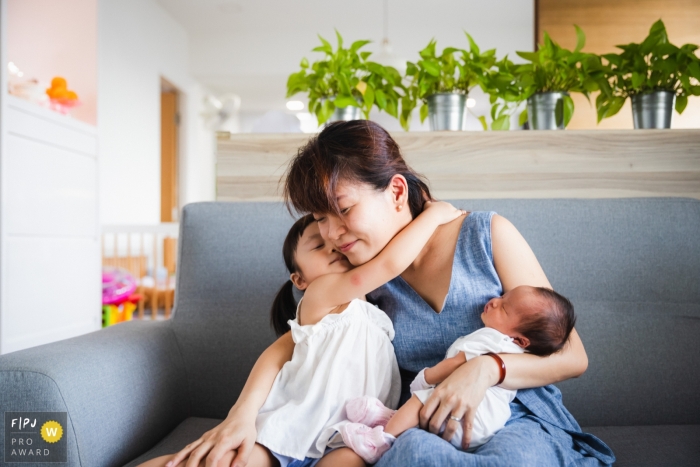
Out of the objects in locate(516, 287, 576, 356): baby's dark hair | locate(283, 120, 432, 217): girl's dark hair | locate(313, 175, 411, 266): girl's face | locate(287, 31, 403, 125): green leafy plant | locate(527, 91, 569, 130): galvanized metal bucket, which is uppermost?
locate(287, 31, 403, 125): green leafy plant

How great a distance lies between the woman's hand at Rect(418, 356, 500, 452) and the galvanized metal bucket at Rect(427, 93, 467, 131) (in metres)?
1.02

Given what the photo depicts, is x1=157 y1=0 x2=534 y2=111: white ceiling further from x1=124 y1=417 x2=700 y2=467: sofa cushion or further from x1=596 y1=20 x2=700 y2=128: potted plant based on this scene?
x1=124 y1=417 x2=700 y2=467: sofa cushion

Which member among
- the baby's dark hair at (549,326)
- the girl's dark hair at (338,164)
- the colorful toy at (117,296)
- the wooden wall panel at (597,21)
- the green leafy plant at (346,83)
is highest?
the wooden wall panel at (597,21)

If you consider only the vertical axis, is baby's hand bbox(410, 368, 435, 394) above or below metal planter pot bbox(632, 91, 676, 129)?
below

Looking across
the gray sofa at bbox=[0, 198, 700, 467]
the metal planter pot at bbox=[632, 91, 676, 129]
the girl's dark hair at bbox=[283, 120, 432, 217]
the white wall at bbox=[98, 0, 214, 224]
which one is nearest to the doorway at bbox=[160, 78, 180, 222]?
the white wall at bbox=[98, 0, 214, 224]

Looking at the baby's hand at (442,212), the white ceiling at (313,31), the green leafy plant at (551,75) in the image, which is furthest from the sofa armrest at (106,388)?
the white ceiling at (313,31)

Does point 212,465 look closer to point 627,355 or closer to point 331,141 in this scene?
point 331,141

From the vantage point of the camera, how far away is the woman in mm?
947

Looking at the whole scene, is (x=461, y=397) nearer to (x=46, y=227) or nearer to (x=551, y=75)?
(x=551, y=75)

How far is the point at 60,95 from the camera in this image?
3.28m

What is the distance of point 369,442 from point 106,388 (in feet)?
1.82

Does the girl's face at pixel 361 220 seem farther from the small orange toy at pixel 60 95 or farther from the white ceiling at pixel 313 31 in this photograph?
the white ceiling at pixel 313 31

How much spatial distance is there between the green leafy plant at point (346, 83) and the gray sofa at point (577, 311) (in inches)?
19.5

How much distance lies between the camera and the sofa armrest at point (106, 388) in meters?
0.98
